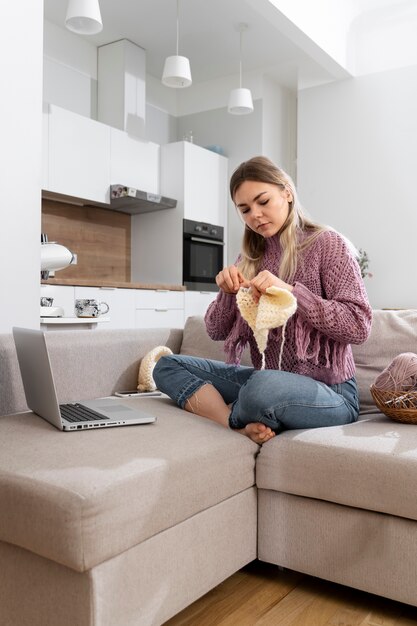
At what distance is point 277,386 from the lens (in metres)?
1.63

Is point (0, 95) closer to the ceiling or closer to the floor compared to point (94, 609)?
closer to the ceiling

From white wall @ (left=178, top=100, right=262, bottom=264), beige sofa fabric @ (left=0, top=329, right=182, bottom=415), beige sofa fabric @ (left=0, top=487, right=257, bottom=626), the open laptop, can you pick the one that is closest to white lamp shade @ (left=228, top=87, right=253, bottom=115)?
white wall @ (left=178, top=100, right=262, bottom=264)

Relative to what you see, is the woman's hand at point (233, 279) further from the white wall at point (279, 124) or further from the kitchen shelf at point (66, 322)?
the white wall at point (279, 124)

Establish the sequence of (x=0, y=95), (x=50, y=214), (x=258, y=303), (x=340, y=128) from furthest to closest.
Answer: (x=340, y=128), (x=50, y=214), (x=0, y=95), (x=258, y=303)

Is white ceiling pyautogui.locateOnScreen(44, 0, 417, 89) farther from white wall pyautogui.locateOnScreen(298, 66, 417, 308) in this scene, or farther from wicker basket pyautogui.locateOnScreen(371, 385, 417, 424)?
wicker basket pyautogui.locateOnScreen(371, 385, 417, 424)

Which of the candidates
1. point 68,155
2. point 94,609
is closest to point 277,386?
point 94,609

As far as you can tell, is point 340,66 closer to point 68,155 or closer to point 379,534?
point 68,155

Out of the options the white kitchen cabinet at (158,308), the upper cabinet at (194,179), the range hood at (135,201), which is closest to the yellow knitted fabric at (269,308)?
the white kitchen cabinet at (158,308)

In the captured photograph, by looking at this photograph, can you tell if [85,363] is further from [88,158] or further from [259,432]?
[88,158]

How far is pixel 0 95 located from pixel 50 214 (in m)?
2.53

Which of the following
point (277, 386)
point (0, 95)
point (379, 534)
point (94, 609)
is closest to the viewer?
point (94, 609)

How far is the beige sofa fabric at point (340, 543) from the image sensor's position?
54.9 inches

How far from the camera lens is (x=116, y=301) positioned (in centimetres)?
423

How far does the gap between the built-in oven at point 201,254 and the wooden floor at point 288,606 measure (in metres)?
3.68
